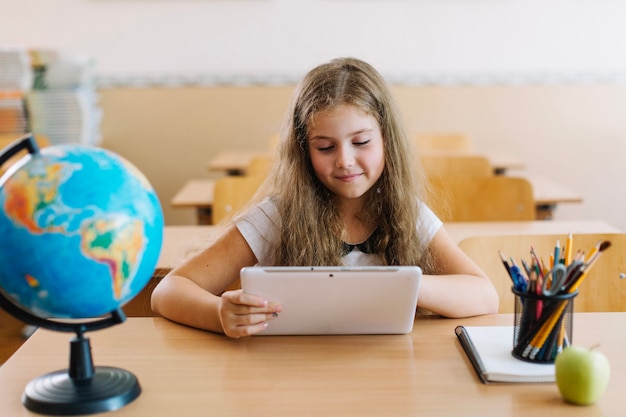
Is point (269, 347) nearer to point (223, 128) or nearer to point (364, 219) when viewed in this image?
point (364, 219)

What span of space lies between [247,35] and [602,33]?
6.40 feet

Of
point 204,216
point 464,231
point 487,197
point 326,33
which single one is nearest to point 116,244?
point 464,231

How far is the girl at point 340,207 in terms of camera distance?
1.67 meters

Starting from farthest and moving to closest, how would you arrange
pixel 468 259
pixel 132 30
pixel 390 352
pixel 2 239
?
pixel 132 30 → pixel 468 259 → pixel 390 352 → pixel 2 239

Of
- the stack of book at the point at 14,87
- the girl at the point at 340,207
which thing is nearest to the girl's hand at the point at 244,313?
the girl at the point at 340,207

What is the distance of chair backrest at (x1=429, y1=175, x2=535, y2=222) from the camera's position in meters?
2.89

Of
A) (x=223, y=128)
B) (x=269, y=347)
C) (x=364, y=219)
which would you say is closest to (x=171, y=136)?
(x=223, y=128)

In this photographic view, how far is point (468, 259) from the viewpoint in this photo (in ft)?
5.75

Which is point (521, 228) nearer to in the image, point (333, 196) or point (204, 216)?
point (333, 196)

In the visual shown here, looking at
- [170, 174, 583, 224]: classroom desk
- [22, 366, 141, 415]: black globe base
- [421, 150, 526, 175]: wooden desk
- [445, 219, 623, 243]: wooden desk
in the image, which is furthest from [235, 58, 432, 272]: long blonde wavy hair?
[421, 150, 526, 175]: wooden desk

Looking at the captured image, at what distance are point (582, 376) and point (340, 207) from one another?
748mm

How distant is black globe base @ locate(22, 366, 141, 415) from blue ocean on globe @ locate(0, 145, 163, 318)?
12cm

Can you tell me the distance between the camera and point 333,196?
5.92 ft

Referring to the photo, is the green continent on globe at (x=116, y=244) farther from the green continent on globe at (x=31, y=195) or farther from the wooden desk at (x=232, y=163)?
the wooden desk at (x=232, y=163)
